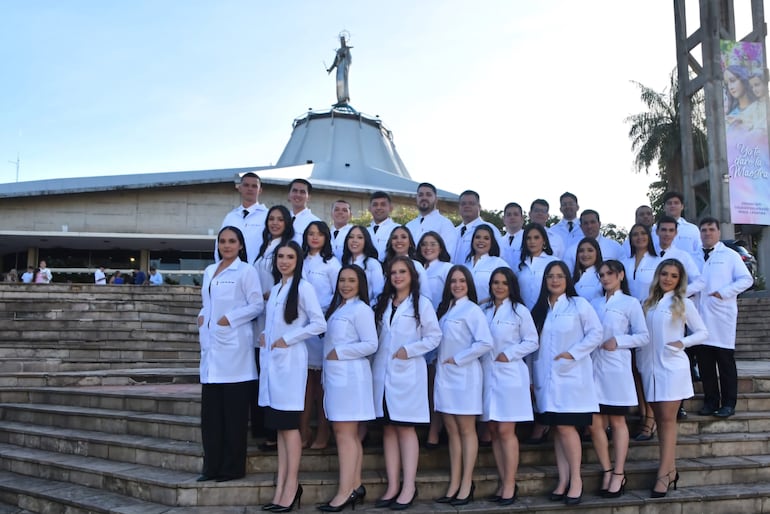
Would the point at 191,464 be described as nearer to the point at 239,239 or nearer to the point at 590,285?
the point at 239,239

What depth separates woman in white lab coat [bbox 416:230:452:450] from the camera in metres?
5.29

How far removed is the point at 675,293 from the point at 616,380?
906mm

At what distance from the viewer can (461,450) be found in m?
4.87

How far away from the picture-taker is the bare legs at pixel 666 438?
16.1ft

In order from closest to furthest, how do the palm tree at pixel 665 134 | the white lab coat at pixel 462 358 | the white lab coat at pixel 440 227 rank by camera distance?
the white lab coat at pixel 462 358 → the white lab coat at pixel 440 227 → the palm tree at pixel 665 134

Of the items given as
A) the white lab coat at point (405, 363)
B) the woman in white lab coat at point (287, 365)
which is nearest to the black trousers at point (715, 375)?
the white lab coat at point (405, 363)

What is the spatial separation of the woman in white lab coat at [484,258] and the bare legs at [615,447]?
1.47 m

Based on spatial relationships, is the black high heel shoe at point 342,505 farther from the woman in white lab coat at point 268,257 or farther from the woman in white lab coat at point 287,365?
the woman in white lab coat at point 268,257

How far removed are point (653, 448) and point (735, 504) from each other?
2.49ft

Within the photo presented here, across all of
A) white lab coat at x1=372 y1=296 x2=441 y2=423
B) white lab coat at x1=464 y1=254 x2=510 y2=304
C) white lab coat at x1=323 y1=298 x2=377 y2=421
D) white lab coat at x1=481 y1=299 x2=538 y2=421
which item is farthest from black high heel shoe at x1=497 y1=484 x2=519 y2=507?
white lab coat at x1=464 y1=254 x2=510 y2=304

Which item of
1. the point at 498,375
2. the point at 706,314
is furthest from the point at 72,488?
the point at 706,314

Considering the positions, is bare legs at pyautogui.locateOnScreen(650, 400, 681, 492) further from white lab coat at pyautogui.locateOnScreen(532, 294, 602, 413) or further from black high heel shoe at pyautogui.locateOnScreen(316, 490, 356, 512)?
black high heel shoe at pyautogui.locateOnScreen(316, 490, 356, 512)

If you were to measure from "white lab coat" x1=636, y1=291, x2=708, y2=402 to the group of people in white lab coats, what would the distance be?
0.04 ft

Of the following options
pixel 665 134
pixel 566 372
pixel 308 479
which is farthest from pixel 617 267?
pixel 665 134
